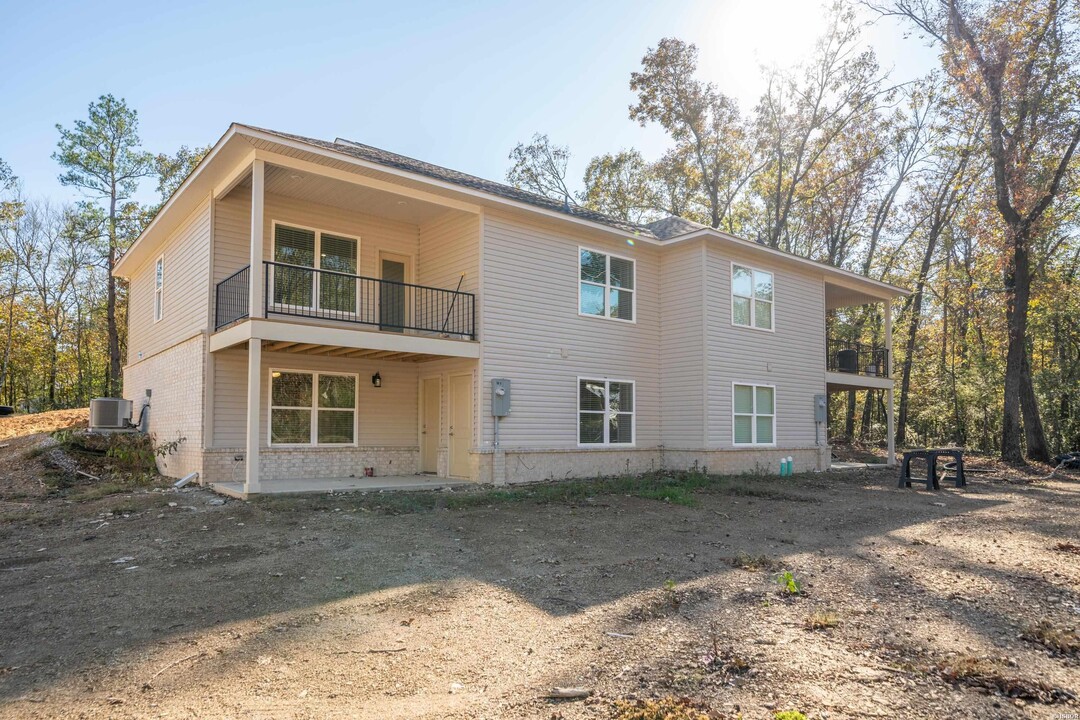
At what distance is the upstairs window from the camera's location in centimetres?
1401

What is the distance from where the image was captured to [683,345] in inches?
584

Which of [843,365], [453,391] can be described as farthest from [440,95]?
[843,365]

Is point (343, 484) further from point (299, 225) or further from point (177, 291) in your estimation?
point (177, 291)

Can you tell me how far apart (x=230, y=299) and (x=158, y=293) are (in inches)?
195

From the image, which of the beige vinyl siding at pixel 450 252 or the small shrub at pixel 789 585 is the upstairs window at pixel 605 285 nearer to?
the beige vinyl siding at pixel 450 252

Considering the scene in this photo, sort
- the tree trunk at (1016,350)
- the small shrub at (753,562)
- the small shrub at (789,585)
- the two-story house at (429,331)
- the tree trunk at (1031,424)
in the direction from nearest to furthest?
1. the small shrub at (789,585)
2. the small shrub at (753,562)
3. the two-story house at (429,331)
4. the tree trunk at (1016,350)
5. the tree trunk at (1031,424)

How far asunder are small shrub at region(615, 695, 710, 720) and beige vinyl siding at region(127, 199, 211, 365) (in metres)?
10.7

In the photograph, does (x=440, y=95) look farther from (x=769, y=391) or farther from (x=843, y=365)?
(x=843, y=365)

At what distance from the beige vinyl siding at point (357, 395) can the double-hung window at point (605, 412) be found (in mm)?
3497

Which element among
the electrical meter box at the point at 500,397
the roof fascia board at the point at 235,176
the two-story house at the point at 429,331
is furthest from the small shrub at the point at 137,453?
the electrical meter box at the point at 500,397

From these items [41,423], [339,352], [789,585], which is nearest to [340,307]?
[339,352]

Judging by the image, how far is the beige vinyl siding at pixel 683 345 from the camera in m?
14.4

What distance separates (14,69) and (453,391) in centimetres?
1274

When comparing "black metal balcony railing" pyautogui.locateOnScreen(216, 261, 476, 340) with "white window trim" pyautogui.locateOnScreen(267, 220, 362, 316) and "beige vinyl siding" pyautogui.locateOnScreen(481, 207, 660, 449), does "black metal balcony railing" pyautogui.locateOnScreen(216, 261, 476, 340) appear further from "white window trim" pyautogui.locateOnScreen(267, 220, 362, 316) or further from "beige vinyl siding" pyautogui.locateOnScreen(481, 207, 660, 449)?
"beige vinyl siding" pyautogui.locateOnScreen(481, 207, 660, 449)
